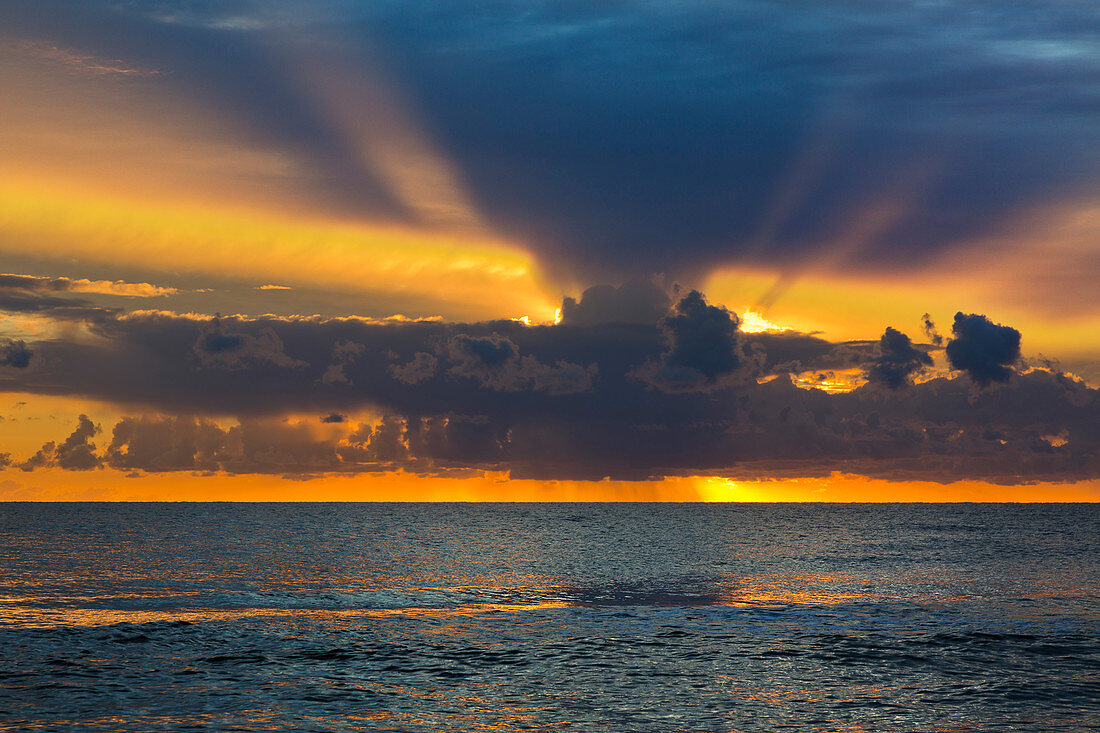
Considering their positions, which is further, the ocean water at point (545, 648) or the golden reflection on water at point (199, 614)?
the golden reflection on water at point (199, 614)

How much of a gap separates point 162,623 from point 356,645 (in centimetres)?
1371

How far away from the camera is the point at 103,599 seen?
63.1m

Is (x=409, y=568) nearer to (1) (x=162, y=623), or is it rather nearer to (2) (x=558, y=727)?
(1) (x=162, y=623)

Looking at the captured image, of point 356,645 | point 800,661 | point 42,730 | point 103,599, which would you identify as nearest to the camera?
point 42,730

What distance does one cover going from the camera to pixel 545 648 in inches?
1697

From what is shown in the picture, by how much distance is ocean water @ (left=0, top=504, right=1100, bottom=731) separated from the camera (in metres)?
30.5

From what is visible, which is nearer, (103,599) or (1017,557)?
(103,599)

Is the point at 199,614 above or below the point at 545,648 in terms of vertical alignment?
below

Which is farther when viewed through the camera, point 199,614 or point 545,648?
point 199,614

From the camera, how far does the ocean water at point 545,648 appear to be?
1200 inches

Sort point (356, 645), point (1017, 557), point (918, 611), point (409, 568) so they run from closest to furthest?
point (356, 645), point (918, 611), point (409, 568), point (1017, 557)

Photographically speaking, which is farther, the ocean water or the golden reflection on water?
the golden reflection on water

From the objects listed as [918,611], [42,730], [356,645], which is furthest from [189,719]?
[918,611]

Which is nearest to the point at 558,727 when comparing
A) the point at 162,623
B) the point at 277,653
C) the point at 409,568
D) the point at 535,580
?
the point at 277,653
